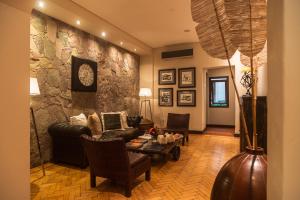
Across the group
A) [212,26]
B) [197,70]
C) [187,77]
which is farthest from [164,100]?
[212,26]

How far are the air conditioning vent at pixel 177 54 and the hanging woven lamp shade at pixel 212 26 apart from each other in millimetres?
6019

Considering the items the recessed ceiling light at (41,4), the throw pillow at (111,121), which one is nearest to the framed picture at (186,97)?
the throw pillow at (111,121)

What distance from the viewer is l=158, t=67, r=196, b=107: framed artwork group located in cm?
677

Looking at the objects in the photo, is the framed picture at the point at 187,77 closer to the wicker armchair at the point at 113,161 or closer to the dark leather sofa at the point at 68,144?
the dark leather sofa at the point at 68,144

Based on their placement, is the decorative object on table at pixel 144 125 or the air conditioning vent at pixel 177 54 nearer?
the decorative object on table at pixel 144 125

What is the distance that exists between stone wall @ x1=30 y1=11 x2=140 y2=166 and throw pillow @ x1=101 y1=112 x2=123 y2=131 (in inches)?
19.6

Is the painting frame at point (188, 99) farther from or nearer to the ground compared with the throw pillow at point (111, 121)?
farther from the ground

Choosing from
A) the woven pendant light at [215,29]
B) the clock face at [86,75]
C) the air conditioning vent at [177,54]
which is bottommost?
the woven pendant light at [215,29]

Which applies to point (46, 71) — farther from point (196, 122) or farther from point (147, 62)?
point (196, 122)

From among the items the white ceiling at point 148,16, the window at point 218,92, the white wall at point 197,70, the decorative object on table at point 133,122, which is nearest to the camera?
the white ceiling at point 148,16

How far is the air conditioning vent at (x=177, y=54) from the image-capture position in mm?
6687

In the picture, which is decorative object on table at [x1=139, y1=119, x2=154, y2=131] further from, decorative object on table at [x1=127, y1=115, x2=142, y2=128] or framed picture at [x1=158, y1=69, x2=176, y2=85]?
framed picture at [x1=158, y1=69, x2=176, y2=85]
